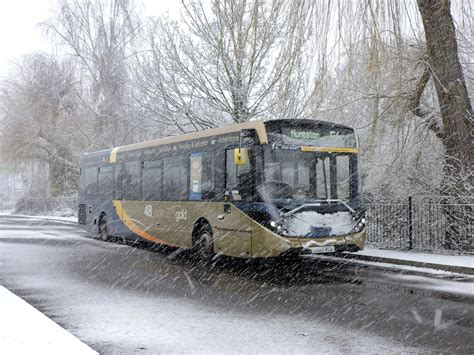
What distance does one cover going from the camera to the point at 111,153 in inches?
762

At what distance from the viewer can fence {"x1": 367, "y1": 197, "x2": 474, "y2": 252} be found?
45.4 feet

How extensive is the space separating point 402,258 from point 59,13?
3170 cm

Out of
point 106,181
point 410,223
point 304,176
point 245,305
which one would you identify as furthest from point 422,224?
point 106,181

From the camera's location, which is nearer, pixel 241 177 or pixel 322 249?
pixel 322 249

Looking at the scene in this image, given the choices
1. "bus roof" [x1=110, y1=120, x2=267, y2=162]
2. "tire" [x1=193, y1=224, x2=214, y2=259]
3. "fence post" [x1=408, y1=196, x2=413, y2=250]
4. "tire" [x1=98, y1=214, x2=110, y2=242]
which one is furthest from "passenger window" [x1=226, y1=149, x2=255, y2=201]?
"tire" [x1=98, y1=214, x2=110, y2=242]

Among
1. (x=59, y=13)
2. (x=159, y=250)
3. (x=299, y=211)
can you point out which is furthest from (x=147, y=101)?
(x=59, y=13)

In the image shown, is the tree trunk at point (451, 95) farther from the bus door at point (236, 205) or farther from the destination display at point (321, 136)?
the bus door at point (236, 205)

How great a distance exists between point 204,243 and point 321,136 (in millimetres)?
3753

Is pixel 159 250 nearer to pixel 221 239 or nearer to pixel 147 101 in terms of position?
pixel 221 239

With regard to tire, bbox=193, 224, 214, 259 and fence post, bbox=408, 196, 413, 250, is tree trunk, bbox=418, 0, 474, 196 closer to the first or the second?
fence post, bbox=408, 196, 413, 250

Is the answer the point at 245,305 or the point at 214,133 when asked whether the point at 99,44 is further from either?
the point at 245,305

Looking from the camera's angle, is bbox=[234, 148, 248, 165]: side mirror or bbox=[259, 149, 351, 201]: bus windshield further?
A: bbox=[234, 148, 248, 165]: side mirror

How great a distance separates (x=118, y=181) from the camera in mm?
18469

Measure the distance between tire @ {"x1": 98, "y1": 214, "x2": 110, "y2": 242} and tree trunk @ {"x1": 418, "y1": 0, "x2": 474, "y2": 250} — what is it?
11258 mm
